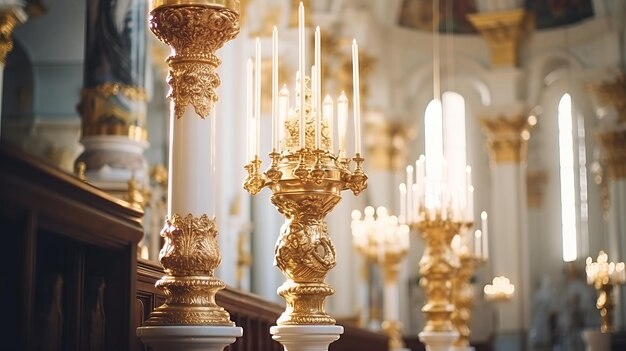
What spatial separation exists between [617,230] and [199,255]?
1931cm

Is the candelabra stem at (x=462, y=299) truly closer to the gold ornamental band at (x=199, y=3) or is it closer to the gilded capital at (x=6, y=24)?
the gilded capital at (x=6, y=24)

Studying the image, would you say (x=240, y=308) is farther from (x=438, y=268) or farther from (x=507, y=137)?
(x=507, y=137)

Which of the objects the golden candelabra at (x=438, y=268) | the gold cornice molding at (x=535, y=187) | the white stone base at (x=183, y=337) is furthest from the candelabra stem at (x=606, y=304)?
the white stone base at (x=183, y=337)

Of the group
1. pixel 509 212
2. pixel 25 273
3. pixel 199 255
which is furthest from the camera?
pixel 509 212

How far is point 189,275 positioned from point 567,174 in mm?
21866

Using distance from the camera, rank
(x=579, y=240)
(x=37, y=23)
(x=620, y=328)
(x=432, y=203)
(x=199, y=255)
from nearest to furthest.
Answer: (x=199, y=255), (x=432, y=203), (x=37, y=23), (x=620, y=328), (x=579, y=240)

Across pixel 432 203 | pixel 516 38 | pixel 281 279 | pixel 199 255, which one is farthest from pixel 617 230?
pixel 199 255

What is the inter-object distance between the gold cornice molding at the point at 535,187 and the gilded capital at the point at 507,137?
178 cm

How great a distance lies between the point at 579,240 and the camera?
25.5 metres

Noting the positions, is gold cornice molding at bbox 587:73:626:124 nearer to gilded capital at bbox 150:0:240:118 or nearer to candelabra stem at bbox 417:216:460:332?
candelabra stem at bbox 417:216:460:332

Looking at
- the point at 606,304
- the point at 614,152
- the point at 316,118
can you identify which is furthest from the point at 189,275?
the point at 614,152

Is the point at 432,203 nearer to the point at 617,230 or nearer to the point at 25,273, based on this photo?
the point at 25,273

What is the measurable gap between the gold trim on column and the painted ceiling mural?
68.9 ft

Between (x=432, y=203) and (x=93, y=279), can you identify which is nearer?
(x=93, y=279)
